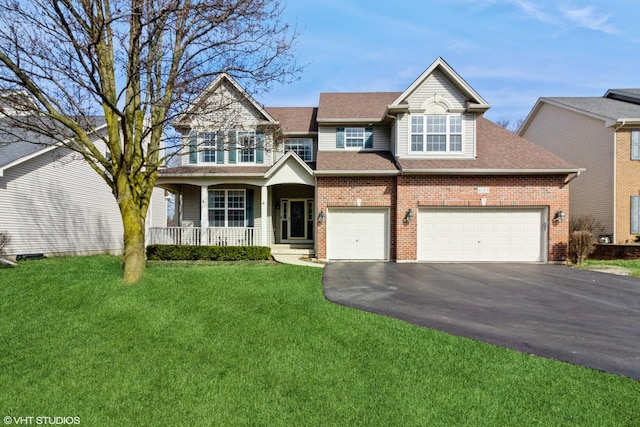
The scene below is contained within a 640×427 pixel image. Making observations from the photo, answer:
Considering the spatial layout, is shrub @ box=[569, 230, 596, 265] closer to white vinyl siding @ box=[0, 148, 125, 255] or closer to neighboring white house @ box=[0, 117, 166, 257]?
white vinyl siding @ box=[0, 148, 125, 255]

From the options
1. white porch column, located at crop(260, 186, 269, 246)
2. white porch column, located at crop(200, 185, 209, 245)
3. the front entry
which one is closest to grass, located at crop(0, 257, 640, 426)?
white porch column, located at crop(260, 186, 269, 246)

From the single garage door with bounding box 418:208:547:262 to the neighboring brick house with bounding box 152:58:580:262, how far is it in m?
0.04

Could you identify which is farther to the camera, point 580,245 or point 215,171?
point 215,171

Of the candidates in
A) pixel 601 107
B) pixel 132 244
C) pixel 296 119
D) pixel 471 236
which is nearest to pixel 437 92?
pixel 471 236

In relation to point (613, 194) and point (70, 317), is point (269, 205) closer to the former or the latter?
point (70, 317)

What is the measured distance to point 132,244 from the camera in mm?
9125

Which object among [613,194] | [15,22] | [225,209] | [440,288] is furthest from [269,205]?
[613,194]

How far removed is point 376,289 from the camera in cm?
945

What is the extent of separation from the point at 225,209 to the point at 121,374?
12.9 meters

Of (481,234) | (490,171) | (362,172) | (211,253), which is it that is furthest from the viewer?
(481,234)

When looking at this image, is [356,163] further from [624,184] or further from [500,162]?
[624,184]

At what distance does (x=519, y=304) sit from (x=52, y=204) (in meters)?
17.3

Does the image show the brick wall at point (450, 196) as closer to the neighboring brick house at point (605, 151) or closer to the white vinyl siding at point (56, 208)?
the neighboring brick house at point (605, 151)

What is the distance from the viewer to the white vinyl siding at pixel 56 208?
14680 millimetres
